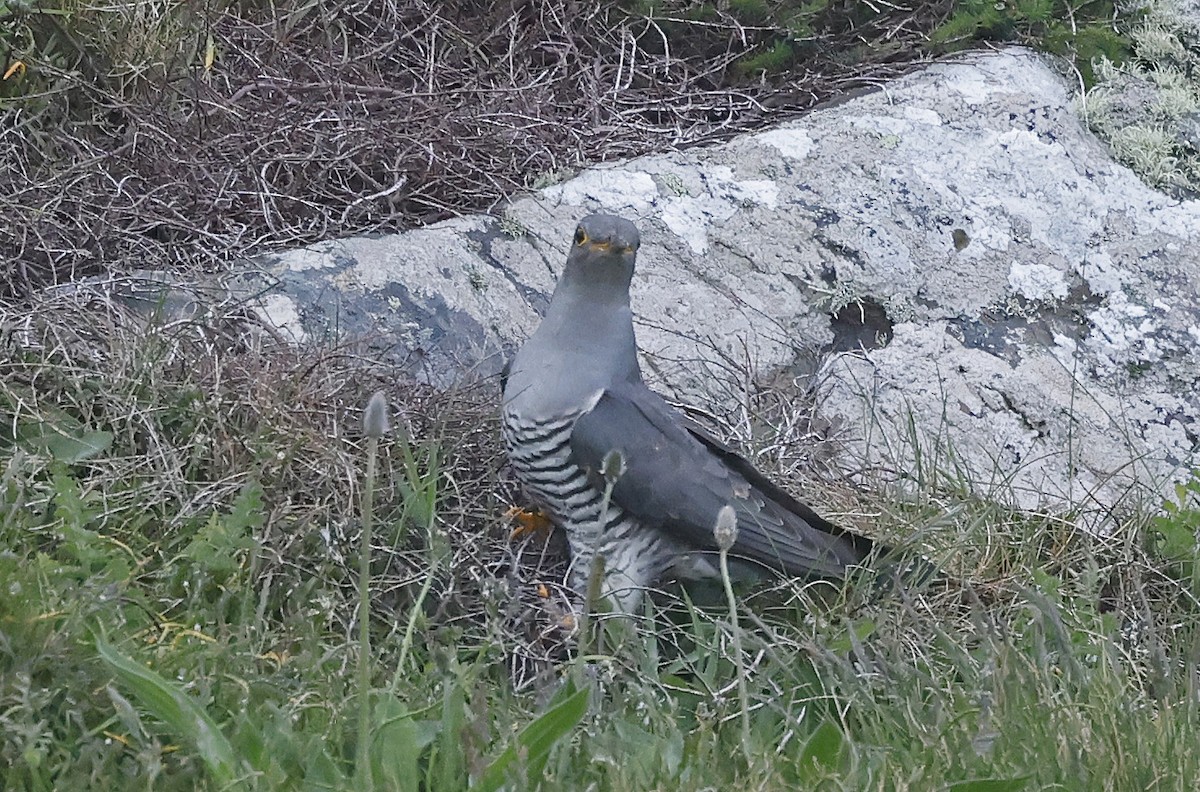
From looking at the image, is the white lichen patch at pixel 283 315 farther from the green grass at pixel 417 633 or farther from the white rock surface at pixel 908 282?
the green grass at pixel 417 633

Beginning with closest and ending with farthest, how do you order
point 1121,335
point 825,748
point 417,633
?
point 825,748 → point 417,633 → point 1121,335

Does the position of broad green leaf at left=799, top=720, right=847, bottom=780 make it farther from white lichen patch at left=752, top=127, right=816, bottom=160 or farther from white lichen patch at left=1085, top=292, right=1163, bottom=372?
white lichen patch at left=752, top=127, right=816, bottom=160

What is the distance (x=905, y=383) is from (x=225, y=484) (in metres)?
2.11

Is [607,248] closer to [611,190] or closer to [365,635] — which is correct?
[611,190]

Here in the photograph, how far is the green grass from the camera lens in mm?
2162

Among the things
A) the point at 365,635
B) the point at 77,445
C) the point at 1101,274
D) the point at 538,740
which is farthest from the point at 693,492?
the point at 1101,274

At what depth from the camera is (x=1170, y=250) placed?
4688mm

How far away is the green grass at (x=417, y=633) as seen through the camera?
2162 millimetres

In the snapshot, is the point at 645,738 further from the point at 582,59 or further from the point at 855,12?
the point at 855,12

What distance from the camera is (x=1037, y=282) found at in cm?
454

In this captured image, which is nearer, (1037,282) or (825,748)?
(825,748)

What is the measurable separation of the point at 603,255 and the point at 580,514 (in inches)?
25.5

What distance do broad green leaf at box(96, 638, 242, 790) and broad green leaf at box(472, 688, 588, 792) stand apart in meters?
0.38

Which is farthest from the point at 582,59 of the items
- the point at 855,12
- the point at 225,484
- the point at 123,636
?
the point at 123,636
